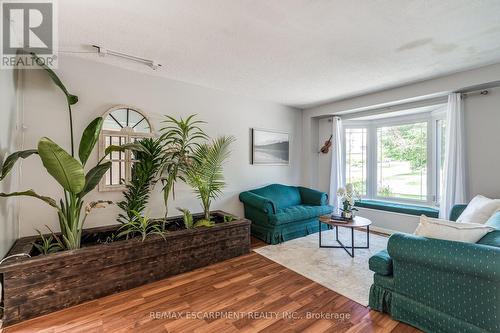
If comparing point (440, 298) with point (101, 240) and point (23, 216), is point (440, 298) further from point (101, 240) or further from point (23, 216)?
point (23, 216)

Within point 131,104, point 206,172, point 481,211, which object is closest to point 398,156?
point 481,211

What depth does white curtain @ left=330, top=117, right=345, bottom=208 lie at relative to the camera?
4.79 m

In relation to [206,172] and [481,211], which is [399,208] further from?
[206,172]

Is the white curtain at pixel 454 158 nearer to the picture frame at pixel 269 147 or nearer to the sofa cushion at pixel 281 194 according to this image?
the sofa cushion at pixel 281 194

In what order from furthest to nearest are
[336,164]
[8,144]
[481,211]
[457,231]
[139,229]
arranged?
[336,164] → [139,229] → [481,211] → [8,144] → [457,231]

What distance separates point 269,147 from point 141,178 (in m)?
2.61

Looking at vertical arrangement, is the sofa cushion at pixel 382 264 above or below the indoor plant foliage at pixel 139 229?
below

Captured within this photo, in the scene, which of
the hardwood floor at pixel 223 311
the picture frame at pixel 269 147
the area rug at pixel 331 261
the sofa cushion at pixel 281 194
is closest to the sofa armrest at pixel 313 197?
the sofa cushion at pixel 281 194

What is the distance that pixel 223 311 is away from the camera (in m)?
1.95

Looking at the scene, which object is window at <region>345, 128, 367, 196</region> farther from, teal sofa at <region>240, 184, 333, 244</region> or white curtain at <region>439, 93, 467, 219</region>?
white curtain at <region>439, 93, 467, 219</region>

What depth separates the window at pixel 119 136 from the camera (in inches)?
114

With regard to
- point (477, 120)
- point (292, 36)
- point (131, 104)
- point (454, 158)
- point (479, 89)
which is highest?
point (292, 36)

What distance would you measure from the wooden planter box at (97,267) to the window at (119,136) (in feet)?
2.01

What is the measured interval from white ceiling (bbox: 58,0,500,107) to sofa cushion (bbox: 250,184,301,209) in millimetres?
2038
